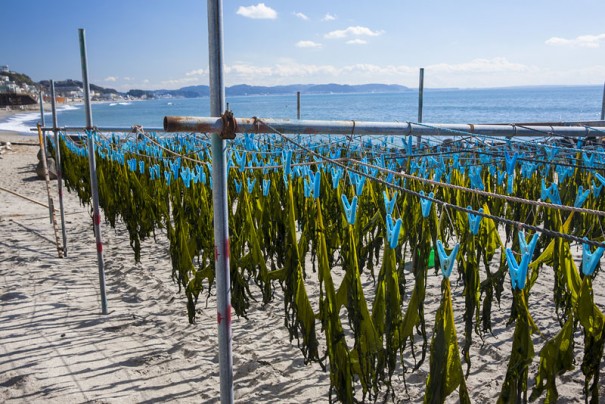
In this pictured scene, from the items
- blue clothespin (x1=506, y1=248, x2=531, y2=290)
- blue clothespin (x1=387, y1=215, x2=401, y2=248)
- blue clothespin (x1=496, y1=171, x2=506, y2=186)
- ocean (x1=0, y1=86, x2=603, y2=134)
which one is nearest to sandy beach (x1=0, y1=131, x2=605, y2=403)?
blue clothespin (x1=496, y1=171, x2=506, y2=186)

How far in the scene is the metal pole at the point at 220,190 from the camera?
5.95ft

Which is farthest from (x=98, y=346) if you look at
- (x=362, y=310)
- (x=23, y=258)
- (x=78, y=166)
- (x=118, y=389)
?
(x=78, y=166)

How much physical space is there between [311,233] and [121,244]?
5.33m

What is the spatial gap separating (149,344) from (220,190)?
294 cm

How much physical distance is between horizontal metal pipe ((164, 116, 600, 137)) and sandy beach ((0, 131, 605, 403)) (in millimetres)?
1594

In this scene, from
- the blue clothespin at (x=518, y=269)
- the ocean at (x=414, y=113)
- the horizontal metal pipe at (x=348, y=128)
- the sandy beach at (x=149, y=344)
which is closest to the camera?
the blue clothespin at (x=518, y=269)

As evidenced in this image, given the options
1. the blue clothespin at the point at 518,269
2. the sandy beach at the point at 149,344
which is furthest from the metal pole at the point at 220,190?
the sandy beach at the point at 149,344

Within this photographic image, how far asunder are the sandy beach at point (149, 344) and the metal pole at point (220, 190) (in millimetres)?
1584

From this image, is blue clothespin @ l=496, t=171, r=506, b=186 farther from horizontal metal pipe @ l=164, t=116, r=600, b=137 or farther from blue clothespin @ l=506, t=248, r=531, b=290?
blue clothespin @ l=506, t=248, r=531, b=290

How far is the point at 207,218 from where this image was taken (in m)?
3.85

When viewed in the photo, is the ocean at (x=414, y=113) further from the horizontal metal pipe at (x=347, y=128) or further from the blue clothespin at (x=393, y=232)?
the blue clothespin at (x=393, y=232)

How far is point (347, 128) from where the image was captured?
2.44m

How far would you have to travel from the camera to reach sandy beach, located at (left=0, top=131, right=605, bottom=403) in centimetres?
353

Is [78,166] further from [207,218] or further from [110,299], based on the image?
[207,218]
